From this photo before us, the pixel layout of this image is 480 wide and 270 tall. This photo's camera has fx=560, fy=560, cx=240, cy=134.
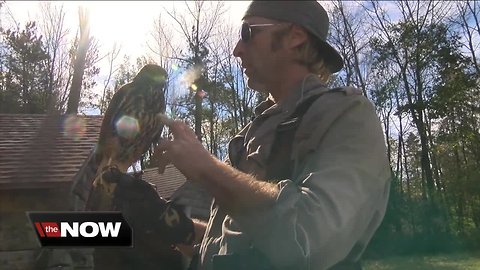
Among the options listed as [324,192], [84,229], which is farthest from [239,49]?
[84,229]

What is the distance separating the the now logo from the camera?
5.98ft

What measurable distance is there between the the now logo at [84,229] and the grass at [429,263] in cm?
1663

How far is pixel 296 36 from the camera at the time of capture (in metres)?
1.69

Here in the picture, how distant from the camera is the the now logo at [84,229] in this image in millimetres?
1821

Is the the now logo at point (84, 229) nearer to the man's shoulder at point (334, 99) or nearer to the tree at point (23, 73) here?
the man's shoulder at point (334, 99)

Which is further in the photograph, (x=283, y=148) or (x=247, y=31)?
(x=247, y=31)

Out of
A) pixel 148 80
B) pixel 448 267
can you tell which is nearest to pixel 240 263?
pixel 148 80

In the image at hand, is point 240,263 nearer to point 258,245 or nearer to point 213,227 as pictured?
point 258,245

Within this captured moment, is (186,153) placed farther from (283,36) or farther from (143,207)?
(283,36)

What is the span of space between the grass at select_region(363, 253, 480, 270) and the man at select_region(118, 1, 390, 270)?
17231 millimetres

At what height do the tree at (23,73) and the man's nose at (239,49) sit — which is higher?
the tree at (23,73)

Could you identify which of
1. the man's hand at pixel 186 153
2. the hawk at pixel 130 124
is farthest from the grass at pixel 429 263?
the man's hand at pixel 186 153

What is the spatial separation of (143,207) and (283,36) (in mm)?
656

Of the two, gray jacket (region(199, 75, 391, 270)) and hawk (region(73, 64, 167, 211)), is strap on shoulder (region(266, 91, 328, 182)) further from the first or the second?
hawk (region(73, 64, 167, 211))
